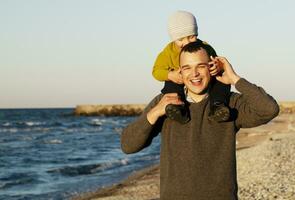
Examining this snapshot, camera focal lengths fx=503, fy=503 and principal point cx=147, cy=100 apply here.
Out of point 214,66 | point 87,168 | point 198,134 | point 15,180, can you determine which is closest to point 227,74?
point 214,66

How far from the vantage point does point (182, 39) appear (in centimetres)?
349

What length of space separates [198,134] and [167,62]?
2.88 feet

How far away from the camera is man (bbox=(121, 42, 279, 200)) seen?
2.87m

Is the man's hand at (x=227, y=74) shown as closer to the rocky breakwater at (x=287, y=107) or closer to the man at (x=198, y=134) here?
the man at (x=198, y=134)

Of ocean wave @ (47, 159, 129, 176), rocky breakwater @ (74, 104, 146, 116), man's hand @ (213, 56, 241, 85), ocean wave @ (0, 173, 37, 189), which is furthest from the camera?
rocky breakwater @ (74, 104, 146, 116)

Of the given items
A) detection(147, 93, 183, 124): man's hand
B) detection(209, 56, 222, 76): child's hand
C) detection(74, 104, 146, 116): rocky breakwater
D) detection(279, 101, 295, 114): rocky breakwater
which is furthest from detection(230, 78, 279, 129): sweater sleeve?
detection(74, 104, 146, 116): rocky breakwater

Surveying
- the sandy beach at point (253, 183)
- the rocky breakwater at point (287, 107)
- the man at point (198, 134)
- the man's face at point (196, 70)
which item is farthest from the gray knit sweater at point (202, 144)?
the rocky breakwater at point (287, 107)

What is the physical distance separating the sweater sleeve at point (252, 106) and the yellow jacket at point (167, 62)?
66 centimetres

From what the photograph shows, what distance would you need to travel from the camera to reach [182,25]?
11.2 feet

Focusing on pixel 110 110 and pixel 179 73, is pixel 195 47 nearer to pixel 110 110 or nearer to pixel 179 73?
pixel 179 73

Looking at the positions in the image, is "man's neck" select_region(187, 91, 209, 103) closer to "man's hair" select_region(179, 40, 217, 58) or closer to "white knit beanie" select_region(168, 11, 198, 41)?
"man's hair" select_region(179, 40, 217, 58)

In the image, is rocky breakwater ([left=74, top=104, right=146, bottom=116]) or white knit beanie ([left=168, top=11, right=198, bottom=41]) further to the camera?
rocky breakwater ([left=74, top=104, right=146, bottom=116])

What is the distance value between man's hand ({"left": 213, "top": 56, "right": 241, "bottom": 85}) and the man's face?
0.42 feet

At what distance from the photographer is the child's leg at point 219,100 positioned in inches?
112
